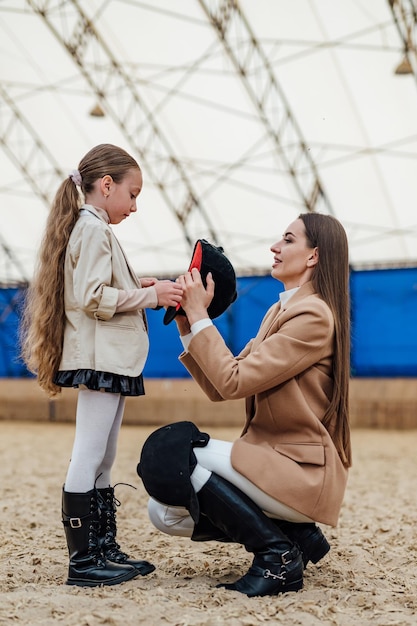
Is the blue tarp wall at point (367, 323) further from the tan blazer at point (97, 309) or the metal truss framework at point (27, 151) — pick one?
the tan blazer at point (97, 309)

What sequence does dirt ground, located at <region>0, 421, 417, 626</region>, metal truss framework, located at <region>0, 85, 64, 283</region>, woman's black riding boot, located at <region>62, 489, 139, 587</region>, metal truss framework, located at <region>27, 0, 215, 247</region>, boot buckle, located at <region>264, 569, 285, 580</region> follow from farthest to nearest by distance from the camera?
1. metal truss framework, located at <region>0, 85, 64, 283</region>
2. metal truss framework, located at <region>27, 0, 215, 247</region>
3. woman's black riding boot, located at <region>62, 489, 139, 587</region>
4. boot buckle, located at <region>264, 569, 285, 580</region>
5. dirt ground, located at <region>0, 421, 417, 626</region>

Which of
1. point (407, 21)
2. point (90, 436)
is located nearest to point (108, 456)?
point (90, 436)

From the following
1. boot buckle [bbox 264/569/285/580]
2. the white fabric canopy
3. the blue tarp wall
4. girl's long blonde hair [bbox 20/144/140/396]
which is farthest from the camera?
the white fabric canopy

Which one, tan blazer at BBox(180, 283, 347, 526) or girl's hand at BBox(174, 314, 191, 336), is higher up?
girl's hand at BBox(174, 314, 191, 336)

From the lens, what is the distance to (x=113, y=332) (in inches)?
97.8

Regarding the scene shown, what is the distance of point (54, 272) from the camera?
2.54 meters

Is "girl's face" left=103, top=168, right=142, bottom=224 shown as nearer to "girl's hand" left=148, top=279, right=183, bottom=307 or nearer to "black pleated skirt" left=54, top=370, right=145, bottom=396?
"girl's hand" left=148, top=279, right=183, bottom=307

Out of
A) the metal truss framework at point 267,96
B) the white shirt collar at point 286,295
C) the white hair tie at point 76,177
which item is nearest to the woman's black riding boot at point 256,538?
the white shirt collar at point 286,295

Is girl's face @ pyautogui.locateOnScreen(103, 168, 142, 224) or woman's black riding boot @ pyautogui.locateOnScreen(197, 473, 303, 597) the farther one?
girl's face @ pyautogui.locateOnScreen(103, 168, 142, 224)

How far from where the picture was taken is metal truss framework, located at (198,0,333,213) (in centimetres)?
977

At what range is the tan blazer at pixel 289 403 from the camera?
2330mm

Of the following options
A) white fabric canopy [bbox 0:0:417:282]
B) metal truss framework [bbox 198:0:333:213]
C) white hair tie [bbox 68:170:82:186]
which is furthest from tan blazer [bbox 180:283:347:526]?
metal truss framework [bbox 198:0:333:213]

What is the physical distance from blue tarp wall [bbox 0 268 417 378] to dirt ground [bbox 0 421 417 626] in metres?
4.59

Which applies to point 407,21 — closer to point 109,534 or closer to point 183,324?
point 183,324
